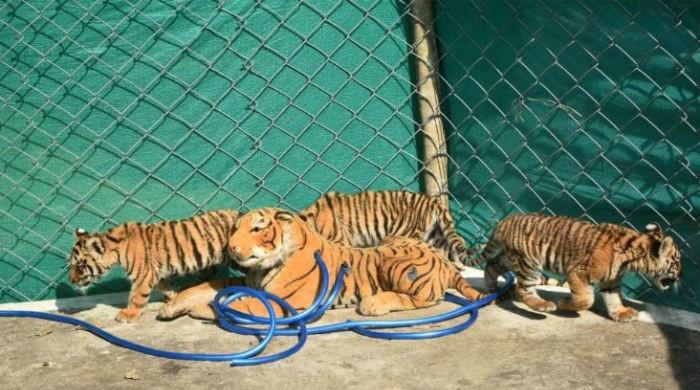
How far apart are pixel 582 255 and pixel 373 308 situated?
1153 mm

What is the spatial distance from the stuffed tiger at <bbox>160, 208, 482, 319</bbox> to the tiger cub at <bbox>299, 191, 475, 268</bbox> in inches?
15.6

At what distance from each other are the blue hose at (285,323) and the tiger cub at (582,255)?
22 centimetres

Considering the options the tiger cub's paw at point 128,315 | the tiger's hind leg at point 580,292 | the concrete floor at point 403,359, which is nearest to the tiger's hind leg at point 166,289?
the tiger cub's paw at point 128,315

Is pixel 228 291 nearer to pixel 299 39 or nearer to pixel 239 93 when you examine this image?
pixel 239 93

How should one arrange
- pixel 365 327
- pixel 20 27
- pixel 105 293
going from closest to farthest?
1. pixel 365 327
2. pixel 20 27
3. pixel 105 293

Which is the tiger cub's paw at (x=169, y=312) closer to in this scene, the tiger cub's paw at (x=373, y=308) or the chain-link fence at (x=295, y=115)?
the chain-link fence at (x=295, y=115)

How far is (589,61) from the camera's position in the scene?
16.9ft

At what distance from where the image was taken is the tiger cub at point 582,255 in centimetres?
486

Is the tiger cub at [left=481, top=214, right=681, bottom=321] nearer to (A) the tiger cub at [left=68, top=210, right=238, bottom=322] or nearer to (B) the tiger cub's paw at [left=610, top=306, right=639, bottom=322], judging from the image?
(B) the tiger cub's paw at [left=610, top=306, right=639, bottom=322]

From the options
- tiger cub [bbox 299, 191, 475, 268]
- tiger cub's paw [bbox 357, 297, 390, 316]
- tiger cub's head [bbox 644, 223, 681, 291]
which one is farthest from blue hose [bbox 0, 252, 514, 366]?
tiger cub's head [bbox 644, 223, 681, 291]

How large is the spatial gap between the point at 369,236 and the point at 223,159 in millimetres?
1064

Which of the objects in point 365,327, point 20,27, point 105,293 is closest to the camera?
point 365,327

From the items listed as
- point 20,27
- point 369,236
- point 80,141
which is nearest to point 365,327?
point 369,236

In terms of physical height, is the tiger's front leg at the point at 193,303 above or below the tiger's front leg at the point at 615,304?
below
